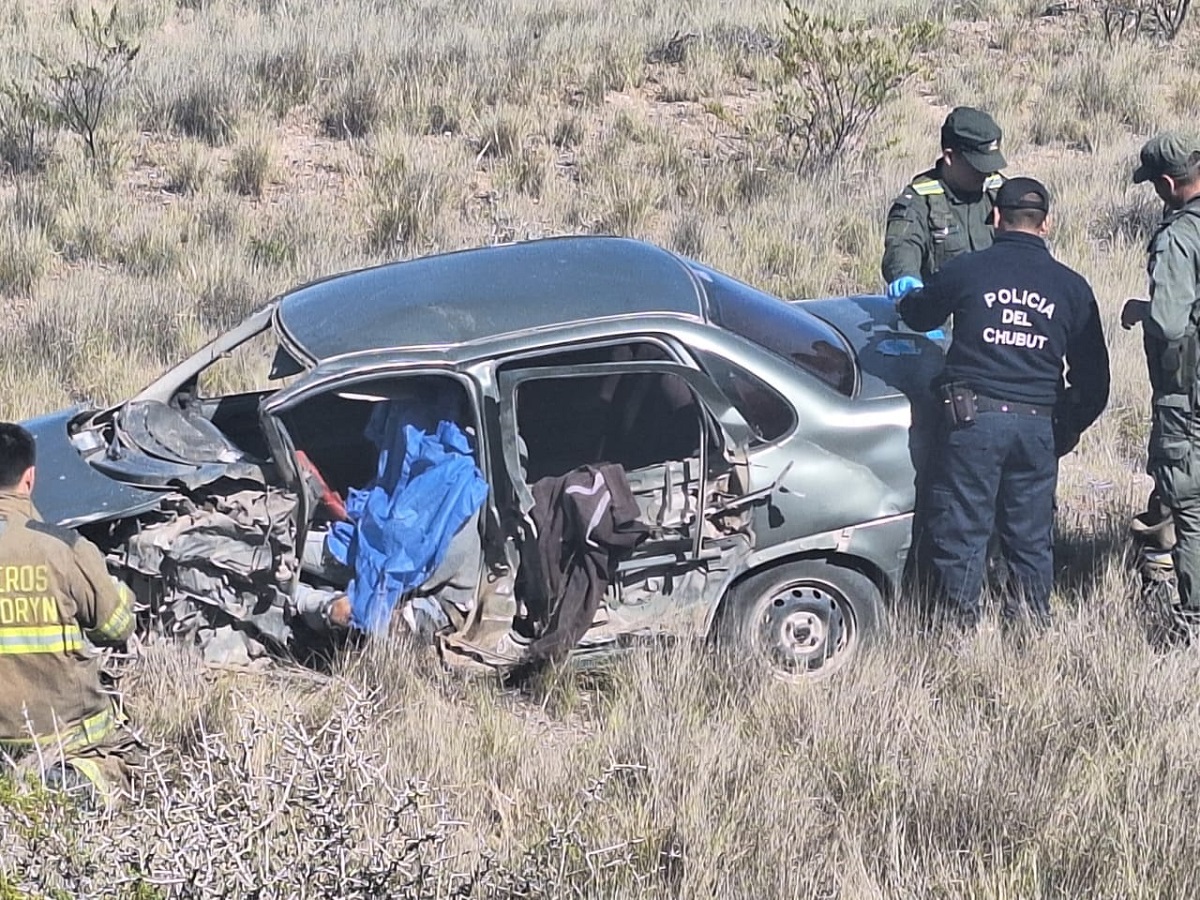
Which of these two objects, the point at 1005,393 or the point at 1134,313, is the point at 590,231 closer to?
the point at 1005,393

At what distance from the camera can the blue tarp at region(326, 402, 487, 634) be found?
543cm

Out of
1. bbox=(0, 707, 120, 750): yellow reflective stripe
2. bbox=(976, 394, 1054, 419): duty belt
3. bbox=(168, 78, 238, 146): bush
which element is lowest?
bbox=(168, 78, 238, 146): bush

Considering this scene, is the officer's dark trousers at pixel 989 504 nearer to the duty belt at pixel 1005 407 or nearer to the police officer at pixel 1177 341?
the duty belt at pixel 1005 407

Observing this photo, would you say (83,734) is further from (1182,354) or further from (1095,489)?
(1095,489)

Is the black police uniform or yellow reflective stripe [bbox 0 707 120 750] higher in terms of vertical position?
the black police uniform

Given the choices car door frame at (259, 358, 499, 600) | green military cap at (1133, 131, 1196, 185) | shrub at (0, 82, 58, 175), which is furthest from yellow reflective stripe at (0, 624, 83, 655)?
shrub at (0, 82, 58, 175)

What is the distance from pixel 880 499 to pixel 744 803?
1475 millimetres

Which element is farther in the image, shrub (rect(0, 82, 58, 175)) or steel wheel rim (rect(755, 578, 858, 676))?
shrub (rect(0, 82, 58, 175))

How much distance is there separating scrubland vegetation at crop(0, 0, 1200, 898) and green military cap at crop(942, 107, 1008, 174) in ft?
5.69

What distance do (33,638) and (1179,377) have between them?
3959mm

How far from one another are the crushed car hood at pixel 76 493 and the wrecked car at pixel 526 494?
0.4 inches

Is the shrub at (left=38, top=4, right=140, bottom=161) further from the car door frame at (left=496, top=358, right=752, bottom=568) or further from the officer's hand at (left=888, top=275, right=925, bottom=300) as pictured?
the car door frame at (left=496, top=358, right=752, bottom=568)

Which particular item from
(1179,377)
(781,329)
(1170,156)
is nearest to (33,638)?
(781,329)

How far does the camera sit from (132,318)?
403 inches
